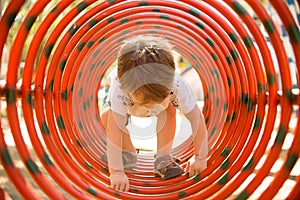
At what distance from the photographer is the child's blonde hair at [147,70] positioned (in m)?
1.90

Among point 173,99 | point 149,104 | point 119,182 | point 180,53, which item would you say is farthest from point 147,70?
point 180,53

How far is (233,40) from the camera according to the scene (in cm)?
215

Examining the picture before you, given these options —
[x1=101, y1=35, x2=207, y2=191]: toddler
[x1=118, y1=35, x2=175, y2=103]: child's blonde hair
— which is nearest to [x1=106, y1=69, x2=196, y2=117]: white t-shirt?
[x1=101, y1=35, x2=207, y2=191]: toddler

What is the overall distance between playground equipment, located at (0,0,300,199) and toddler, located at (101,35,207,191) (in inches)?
3.4

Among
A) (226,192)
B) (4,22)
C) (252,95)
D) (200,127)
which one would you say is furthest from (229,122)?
(4,22)

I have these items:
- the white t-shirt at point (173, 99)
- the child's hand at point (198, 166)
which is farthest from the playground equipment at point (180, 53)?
the white t-shirt at point (173, 99)

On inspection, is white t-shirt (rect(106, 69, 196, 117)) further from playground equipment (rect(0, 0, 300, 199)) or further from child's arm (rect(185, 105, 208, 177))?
playground equipment (rect(0, 0, 300, 199))

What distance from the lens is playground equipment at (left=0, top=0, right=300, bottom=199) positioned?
1376mm

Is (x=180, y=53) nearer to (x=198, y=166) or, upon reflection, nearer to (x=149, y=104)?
(x=198, y=166)

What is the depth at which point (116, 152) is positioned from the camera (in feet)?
7.32

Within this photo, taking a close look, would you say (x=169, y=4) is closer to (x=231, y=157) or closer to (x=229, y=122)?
(x=229, y=122)

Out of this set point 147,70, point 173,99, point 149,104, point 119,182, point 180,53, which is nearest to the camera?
point 147,70

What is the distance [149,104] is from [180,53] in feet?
3.92

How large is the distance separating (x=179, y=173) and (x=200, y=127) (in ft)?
0.82
